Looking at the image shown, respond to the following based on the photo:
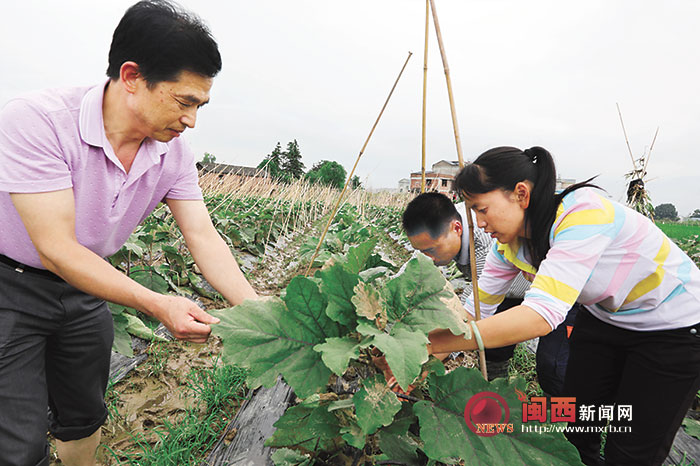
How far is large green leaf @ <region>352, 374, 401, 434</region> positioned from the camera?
87 cm

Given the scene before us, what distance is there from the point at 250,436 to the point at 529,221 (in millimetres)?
1507

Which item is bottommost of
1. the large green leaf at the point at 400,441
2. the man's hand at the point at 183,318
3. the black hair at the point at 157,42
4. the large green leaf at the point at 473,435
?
the large green leaf at the point at 400,441

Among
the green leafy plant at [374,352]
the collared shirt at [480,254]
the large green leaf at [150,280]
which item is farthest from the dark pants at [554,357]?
the large green leaf at [150,280]

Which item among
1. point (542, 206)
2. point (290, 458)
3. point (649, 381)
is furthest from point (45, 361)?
point (649, 381)

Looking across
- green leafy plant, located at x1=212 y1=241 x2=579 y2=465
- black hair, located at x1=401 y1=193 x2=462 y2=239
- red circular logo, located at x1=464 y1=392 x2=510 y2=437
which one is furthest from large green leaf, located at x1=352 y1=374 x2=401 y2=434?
black hair, located at x1=401 y1=193 x2=462 y2=239

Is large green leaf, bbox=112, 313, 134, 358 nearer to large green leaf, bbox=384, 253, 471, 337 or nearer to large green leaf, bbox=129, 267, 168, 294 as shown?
large green leaf, bbox=129, 267, 168, 294

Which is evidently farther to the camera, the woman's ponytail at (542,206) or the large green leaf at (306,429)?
the woman's ponytail at (542,206)

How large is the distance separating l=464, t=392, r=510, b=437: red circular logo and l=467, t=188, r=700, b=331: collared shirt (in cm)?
30

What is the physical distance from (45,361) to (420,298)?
4.81ft

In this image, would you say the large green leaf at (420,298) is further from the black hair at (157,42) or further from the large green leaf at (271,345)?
the black hair at (157,42)

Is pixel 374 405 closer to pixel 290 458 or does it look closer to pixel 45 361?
pixel 290 458

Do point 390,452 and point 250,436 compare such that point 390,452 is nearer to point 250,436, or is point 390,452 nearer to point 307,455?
point 307,455

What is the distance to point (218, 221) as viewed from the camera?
18.3 ft

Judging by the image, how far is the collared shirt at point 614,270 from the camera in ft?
3.84
